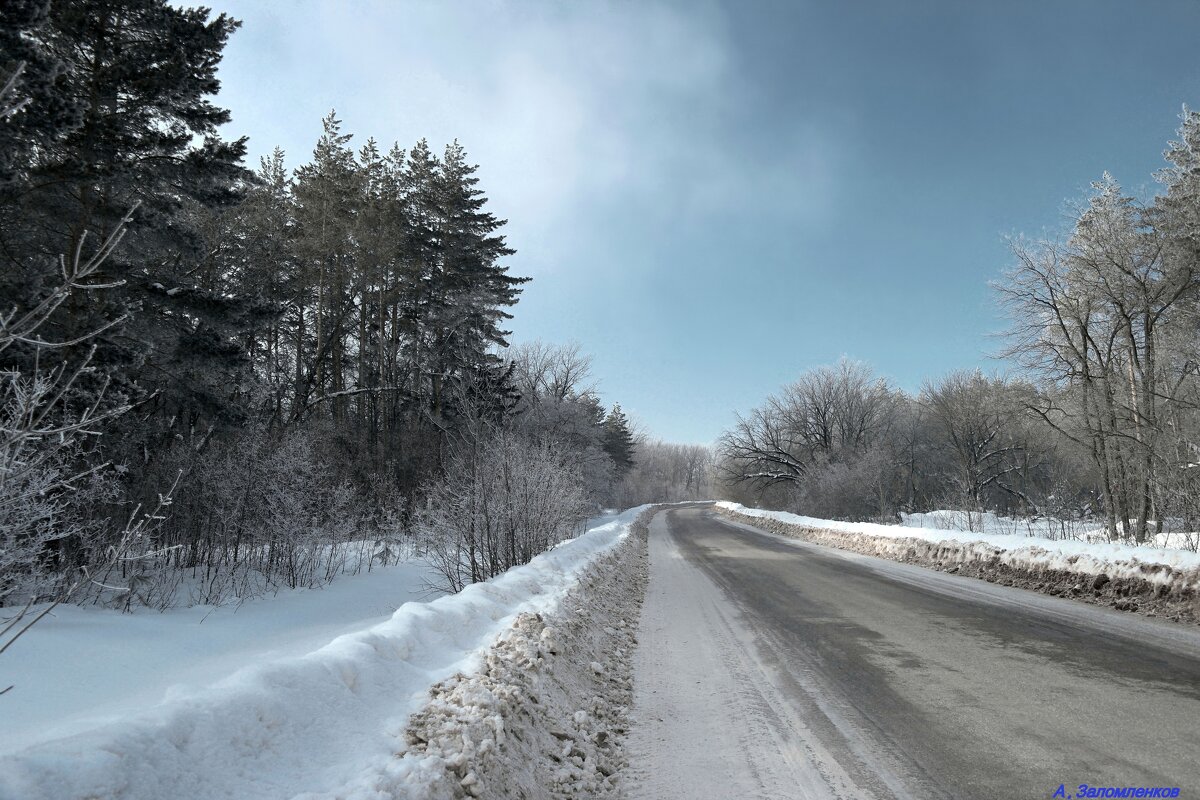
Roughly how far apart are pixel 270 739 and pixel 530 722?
172 centimetres

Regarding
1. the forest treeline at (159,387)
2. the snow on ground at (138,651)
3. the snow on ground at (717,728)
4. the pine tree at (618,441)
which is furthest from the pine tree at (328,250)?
the pine tree at (618,441)

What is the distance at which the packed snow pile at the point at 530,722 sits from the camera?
10.4ft

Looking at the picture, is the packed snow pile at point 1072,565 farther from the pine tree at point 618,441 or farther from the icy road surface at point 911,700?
the pine tree at point 618,441

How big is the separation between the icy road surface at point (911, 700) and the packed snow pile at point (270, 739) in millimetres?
1707

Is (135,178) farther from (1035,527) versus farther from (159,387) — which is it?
(1035,527)

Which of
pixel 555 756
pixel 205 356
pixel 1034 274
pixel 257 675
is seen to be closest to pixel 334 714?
pixel 257 675

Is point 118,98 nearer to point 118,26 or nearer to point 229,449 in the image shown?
point 118,26

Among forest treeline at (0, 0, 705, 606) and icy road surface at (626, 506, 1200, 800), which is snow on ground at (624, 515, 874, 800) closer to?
icy road surface at (626, 506, 1200, 800)

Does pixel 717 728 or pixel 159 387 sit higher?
pixel 159 387

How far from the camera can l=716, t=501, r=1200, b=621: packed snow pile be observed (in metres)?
7.78

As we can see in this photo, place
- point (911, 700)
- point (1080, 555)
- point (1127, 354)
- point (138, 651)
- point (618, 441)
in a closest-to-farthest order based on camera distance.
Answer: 1. point (911, 700)
2. point (138, 651)
3. point (1080, 555)
4. point (1127, 354)
5. point (618, 441)

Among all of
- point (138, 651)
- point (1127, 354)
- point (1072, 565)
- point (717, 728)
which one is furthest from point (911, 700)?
point (1127, 354)

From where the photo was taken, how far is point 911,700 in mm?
5016

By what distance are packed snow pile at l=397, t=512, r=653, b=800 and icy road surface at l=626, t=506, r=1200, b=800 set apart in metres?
0.30
